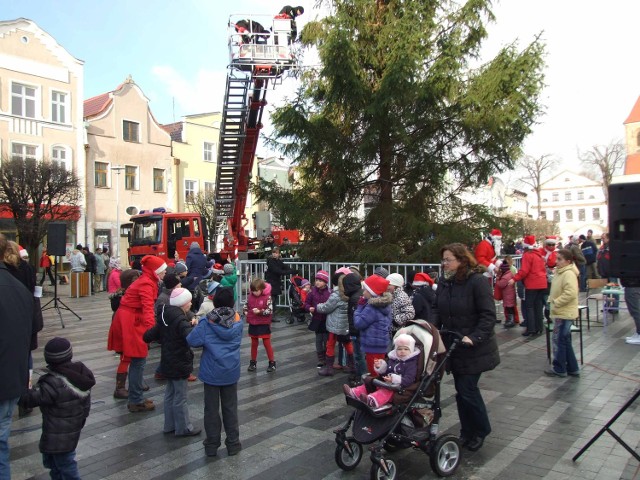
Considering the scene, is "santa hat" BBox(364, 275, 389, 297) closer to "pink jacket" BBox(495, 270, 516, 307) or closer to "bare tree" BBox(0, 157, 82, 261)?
"pink jacket" BBox(495, 270, 516, 307)

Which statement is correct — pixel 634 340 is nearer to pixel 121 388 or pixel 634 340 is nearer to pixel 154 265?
pixel 154 265

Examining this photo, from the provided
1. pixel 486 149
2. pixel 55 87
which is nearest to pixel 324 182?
pixel 486 149

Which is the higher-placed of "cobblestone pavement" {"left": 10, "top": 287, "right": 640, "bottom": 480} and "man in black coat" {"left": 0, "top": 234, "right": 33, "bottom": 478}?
"man in black coat" {"left": 0, "top": 234, "right": 33, "bottom": 478}

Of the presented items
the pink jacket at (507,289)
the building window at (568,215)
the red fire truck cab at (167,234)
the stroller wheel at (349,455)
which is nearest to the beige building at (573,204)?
the building window at (568,215)

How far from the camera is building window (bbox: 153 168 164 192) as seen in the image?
3569 cm

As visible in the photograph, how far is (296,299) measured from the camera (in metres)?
12.7

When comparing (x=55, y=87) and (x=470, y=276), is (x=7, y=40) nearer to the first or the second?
(x=55, y=87)

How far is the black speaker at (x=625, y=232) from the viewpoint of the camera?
159 inches

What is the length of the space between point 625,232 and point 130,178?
33720 millimetres

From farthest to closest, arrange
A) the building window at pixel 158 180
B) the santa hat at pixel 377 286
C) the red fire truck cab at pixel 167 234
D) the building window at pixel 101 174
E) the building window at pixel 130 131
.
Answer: the building window at pixel 158 180 < the building window at pixel 130 131 < the building window at pixel 101 174 < the red fire truck cab at pixel 167 234 < the santa hat at pixel 377 286

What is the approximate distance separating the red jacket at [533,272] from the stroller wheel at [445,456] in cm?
668

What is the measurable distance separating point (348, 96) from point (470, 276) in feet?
29.2

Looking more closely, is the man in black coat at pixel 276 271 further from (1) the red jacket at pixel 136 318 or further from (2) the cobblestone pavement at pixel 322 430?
(1) the red jacket at pixel 136 318

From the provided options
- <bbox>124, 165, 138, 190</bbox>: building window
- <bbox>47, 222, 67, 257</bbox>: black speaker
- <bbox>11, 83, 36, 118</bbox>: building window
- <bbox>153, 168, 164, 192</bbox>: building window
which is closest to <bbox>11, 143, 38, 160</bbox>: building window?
<bbox>11, 83, 36, 118</bbox>: building window
